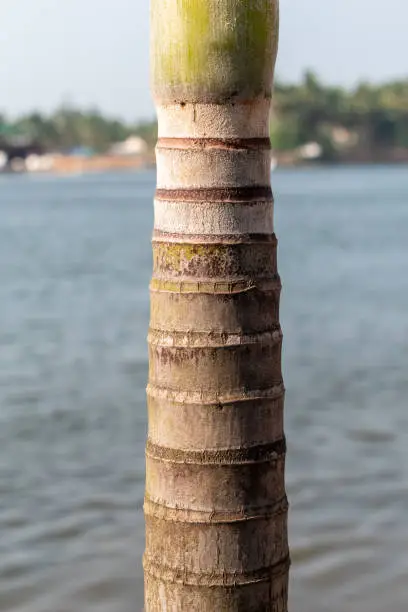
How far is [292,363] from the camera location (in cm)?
2402

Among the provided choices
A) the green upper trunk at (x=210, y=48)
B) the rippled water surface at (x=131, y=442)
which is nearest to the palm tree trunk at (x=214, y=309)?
the green upper trunk at (x=210, y=48)

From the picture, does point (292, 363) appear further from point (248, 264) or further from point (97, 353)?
point (248, 264)

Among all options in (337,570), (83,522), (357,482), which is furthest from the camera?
(357,482)

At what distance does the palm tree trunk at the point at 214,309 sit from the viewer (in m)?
4.40

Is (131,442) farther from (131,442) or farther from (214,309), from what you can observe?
(214,309)

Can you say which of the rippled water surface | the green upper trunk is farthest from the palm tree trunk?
the rippled water surface

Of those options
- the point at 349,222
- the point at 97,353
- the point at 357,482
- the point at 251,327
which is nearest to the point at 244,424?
the point at 251,327

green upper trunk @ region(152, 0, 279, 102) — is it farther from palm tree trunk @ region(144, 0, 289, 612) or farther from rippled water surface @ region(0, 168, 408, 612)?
rippled water surface @ region(0, 168, 408, 612)

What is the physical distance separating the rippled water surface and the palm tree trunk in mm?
6803

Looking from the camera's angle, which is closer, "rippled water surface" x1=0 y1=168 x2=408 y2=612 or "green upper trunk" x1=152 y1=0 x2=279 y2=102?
"green upper trunk" x1=152 y1=0 x2=279 y2=102

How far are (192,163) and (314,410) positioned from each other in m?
15.1

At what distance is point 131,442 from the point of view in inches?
677

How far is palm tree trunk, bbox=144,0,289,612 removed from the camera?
4.40 meters

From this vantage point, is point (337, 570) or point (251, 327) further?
point (337, 570)
